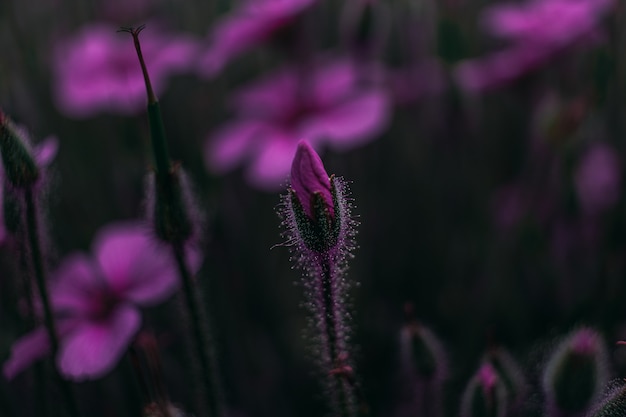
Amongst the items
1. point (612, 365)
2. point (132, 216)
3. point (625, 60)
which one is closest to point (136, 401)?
point (132, 216)

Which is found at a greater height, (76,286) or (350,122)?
(350,122)

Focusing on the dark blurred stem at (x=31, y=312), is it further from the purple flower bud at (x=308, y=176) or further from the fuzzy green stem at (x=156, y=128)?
the purple flower bud at (x=308, y=176)

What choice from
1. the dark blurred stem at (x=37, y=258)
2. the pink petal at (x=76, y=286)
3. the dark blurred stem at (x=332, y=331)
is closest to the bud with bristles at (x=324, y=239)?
the dark blurred stem at (x=332, y=331)

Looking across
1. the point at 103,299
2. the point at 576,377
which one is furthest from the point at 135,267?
the point at 576,377

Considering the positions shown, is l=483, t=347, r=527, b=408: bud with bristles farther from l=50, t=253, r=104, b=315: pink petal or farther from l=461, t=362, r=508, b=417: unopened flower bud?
l=50, t=253, r=104, b=315: pink petal

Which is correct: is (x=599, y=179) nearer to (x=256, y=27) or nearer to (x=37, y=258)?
(x=256, y=27)
